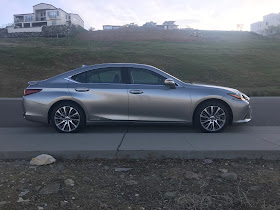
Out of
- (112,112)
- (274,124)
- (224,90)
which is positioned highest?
(224,90)

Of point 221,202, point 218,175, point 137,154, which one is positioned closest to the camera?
point 221,202

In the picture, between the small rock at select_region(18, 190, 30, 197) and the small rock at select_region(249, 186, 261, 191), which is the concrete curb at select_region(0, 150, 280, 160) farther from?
the small rock at select_region(18, 190, 30, 197)

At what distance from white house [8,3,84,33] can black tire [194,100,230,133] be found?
7421cm

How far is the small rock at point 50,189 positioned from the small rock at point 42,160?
917 mm

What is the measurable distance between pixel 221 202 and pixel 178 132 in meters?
3.51

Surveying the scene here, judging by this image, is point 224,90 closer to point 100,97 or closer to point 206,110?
point 206,110

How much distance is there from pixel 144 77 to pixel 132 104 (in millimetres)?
694

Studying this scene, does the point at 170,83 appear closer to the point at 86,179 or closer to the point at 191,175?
the point at 191,175

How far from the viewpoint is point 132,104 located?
7012 mm

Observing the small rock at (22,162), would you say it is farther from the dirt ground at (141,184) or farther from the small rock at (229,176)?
the small rock at (229,176)

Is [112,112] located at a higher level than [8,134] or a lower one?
higher

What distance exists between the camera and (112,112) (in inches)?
278

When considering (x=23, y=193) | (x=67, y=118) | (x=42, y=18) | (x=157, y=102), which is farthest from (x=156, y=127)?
(x=42, y=18)

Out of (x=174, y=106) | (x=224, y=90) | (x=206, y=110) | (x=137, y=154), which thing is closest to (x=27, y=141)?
(x=137, y=154)
